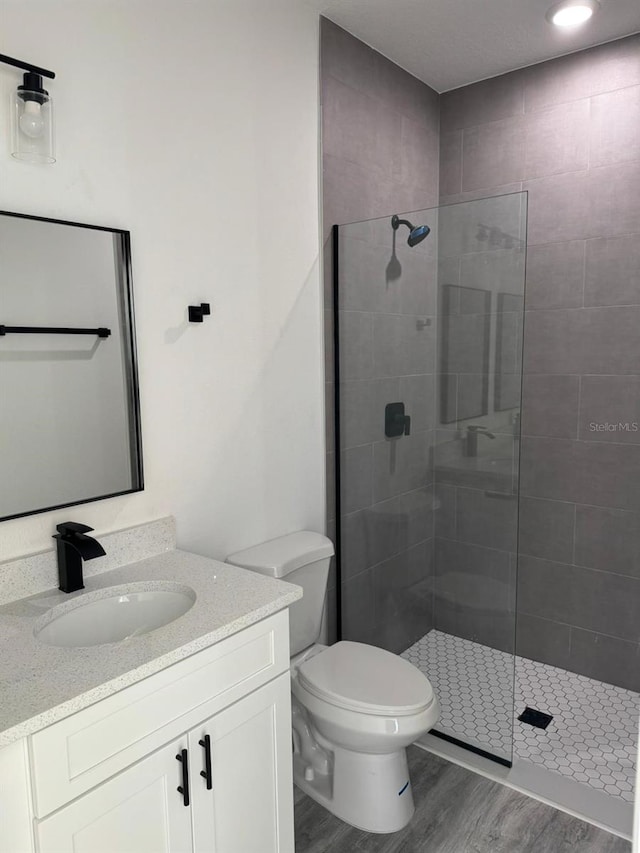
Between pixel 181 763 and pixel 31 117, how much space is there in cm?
150

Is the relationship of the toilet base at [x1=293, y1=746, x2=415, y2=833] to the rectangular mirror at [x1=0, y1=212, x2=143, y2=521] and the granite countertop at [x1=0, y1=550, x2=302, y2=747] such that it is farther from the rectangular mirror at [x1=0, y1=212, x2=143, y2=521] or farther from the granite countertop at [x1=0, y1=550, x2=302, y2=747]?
the rectangular mirror at [x1=0, y1=212, x2=143, y2=521]

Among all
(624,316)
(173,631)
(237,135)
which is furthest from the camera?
(624,316)

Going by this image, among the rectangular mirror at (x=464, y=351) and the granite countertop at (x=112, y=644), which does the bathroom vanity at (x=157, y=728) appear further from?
the rectangular mirror at (x=464, y=351)

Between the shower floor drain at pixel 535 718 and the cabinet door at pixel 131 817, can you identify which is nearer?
the cabinet door at pixel 131 817

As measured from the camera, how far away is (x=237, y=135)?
2.09 metres

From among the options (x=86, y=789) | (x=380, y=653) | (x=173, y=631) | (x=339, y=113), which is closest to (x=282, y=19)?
(x=339, y=113)

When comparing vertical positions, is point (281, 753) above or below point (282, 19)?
below

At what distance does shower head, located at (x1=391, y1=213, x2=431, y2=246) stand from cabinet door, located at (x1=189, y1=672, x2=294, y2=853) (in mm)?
1582

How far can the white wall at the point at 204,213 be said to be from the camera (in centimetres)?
164

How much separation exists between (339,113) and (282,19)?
0.39 metres

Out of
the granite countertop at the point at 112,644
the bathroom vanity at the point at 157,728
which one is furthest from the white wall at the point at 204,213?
the bathroom vanity at the point at 157,728

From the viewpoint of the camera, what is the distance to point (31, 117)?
58.9 inches

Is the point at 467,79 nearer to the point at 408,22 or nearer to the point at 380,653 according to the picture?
the point at 408,22

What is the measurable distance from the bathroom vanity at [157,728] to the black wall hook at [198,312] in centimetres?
75
